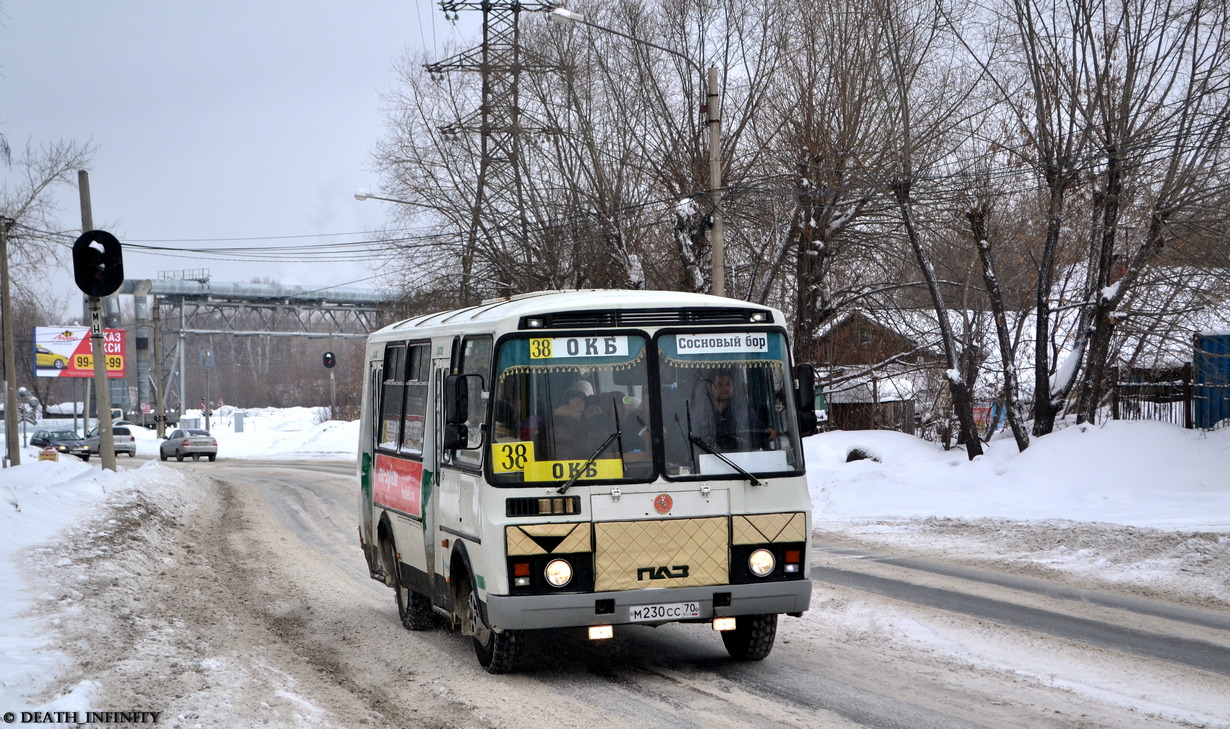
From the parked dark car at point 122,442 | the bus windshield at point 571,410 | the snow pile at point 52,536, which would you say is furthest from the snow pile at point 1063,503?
the parked dark car at point 122,442

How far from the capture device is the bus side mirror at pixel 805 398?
8211 mm

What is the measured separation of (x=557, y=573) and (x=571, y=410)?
1078mm

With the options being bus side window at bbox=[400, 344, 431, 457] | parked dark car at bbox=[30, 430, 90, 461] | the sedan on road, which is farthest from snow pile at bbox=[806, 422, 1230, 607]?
parked dark car at bbox=[30, 430, 90, 461]

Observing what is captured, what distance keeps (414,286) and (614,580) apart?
1136 inches

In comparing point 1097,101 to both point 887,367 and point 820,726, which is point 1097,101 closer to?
point 887,367

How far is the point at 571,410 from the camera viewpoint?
7.90 metres

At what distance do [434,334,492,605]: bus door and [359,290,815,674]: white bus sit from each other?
3cm

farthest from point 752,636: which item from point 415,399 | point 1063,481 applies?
point 1063,481

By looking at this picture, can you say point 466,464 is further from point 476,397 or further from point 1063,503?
point 1063,503

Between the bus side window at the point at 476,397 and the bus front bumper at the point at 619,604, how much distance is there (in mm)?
1023

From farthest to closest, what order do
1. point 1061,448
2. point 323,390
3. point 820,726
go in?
point 323,390
point 1061,448
point 820,726

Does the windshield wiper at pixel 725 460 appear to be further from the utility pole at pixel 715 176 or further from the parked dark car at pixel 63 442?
the parked dark car at pixel 63 442

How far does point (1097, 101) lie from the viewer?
20.6 meters

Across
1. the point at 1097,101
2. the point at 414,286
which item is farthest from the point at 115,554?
the point at 414,286
